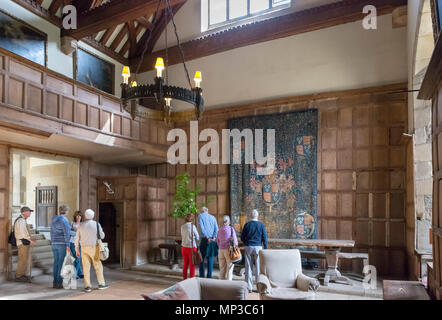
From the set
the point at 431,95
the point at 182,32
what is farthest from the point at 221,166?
the point at 431,95

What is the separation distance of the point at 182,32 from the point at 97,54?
104 inches

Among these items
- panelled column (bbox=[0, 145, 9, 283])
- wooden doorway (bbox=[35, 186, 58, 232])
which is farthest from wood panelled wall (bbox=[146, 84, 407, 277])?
wooden doorway (bbox=[35, 186, 58, 232])

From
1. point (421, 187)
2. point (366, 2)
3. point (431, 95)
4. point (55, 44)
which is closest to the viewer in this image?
point (431, 95)

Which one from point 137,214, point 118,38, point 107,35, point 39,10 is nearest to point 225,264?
point 137,214

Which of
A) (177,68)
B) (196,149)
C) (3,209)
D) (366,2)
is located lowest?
(3,209)

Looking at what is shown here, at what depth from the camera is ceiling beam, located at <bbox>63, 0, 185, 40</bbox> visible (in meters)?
8.10

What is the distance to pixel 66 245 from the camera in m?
6.70

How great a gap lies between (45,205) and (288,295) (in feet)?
30.0

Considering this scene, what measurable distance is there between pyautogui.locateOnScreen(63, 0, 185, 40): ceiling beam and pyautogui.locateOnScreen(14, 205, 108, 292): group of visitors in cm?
459

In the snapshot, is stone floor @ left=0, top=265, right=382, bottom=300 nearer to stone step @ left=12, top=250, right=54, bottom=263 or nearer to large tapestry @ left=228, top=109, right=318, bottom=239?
stone step @ left=12, top=250, right=54, bottom=263

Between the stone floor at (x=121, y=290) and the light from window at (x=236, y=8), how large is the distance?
704 cm

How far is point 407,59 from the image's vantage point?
764 centimetres

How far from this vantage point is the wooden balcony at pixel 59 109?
6117 mm
